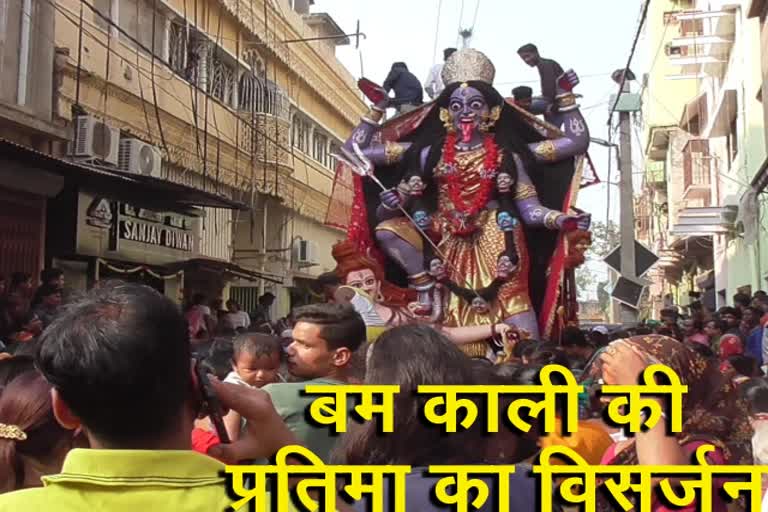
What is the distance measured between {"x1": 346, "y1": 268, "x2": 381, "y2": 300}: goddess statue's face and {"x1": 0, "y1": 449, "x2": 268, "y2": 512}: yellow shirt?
7.10 m

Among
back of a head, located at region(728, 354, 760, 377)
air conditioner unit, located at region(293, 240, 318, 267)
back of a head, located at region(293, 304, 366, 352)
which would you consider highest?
air conditioner unit, located at region(293, 240, 318, 267)

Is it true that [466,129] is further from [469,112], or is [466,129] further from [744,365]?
[744,365]

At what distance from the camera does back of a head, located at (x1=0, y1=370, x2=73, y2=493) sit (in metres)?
2.26

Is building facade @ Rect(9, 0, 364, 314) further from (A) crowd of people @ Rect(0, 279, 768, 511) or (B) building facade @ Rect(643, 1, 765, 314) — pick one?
(B) building facade @ Rect(643, 1, 765, 314)

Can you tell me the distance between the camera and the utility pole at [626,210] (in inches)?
411

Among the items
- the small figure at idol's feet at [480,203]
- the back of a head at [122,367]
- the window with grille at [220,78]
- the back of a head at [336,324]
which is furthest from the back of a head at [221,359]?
the window with grille at [220,78]

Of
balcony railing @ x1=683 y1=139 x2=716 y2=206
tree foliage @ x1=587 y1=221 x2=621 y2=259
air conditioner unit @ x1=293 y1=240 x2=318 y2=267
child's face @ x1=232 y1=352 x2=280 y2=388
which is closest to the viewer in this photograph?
child's face @ x1=232 y1=352 x2=280 y2=388

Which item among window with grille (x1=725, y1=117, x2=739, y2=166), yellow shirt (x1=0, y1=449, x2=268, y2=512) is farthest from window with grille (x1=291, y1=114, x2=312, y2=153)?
yellow shirt (x1=0, y1=449, x2=268, y2=512)

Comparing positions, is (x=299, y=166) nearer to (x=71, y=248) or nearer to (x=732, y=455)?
(x=71, y=248)

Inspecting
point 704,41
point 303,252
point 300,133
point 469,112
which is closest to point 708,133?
point 704,41

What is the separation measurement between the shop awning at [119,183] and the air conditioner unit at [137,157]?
40.7 inches

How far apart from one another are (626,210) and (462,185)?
3.39 metres

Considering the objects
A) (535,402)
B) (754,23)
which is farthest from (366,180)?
(754,23)

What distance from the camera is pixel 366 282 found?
8.80m
